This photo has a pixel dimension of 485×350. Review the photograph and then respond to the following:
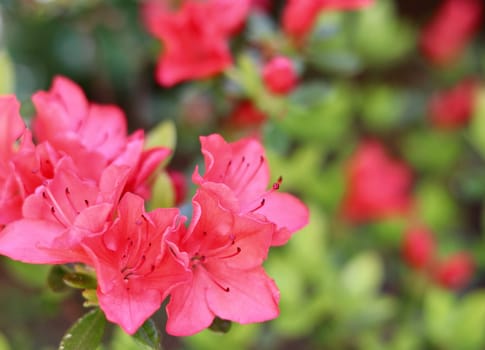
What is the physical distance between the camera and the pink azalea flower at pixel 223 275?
725mm

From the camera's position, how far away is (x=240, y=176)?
2.67ft

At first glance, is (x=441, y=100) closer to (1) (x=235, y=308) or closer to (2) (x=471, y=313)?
(2) (x=471, y=313)

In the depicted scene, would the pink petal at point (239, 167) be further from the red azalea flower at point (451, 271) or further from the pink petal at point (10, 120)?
the red azalea flower at point (451, 271)

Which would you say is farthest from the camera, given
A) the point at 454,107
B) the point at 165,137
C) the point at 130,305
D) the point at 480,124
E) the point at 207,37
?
the point at 454,107

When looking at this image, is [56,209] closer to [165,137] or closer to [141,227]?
[141,227]

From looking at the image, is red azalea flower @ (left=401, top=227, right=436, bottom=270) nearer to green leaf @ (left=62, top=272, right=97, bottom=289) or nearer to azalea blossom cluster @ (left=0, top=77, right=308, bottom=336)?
azalea blossom cluster @ (left=0, top=77, right=308, bottom=336)

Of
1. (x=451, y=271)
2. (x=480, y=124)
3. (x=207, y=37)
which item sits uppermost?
(x=207, y=37)

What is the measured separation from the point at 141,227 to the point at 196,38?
519 mm

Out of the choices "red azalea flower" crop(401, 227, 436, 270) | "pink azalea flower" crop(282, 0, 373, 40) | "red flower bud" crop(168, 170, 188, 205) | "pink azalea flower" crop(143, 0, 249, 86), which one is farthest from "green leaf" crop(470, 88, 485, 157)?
"red flower bud" crop(168, 170, 188, 205)

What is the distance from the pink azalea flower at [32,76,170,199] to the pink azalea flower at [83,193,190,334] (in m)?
0.07

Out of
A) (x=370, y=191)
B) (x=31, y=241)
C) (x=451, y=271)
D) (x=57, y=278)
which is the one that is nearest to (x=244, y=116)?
(x=370, y=191)

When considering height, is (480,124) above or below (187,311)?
below

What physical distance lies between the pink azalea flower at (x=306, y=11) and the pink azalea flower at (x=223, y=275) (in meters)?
0.58

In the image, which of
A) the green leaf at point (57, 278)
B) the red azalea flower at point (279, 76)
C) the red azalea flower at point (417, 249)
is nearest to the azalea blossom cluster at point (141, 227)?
the green leaf at point (57, 278)
